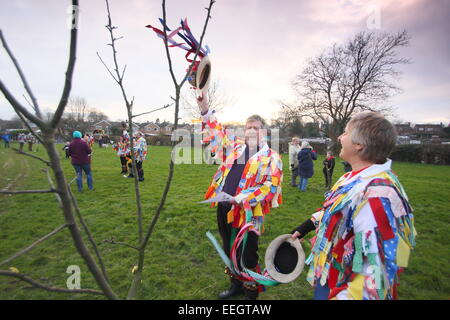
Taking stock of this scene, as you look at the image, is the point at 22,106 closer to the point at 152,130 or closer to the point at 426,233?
the point at 426,233

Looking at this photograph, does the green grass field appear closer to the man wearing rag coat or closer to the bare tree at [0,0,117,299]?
the bare tree at [0,0,117,299]

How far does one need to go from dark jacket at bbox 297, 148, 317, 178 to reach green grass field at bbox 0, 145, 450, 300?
0.70m

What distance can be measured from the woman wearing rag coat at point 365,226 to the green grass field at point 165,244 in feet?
5.02

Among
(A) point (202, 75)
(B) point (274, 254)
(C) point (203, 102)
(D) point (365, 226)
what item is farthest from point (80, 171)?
(D) point (365, 226)

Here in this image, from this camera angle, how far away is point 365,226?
46.2 inches

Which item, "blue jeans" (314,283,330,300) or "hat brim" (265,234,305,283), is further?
"hat brim" (265,234,305,283)

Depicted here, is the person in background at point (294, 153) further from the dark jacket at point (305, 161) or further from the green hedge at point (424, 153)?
the green hedge at point (424, 153)

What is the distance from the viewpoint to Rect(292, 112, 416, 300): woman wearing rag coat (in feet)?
3.68

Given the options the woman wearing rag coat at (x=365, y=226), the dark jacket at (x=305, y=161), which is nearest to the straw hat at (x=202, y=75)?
the woman wearing rag coat at (x=365, y=226)

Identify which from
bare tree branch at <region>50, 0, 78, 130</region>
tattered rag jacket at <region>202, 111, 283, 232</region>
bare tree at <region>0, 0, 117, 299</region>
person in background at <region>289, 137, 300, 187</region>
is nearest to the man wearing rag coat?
tattered rag jacket at <region>202, 111, 283, 232</region>

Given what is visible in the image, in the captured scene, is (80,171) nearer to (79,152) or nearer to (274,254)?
(79,152)

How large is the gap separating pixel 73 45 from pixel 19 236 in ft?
15.9

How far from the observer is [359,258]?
1167 millimetres
